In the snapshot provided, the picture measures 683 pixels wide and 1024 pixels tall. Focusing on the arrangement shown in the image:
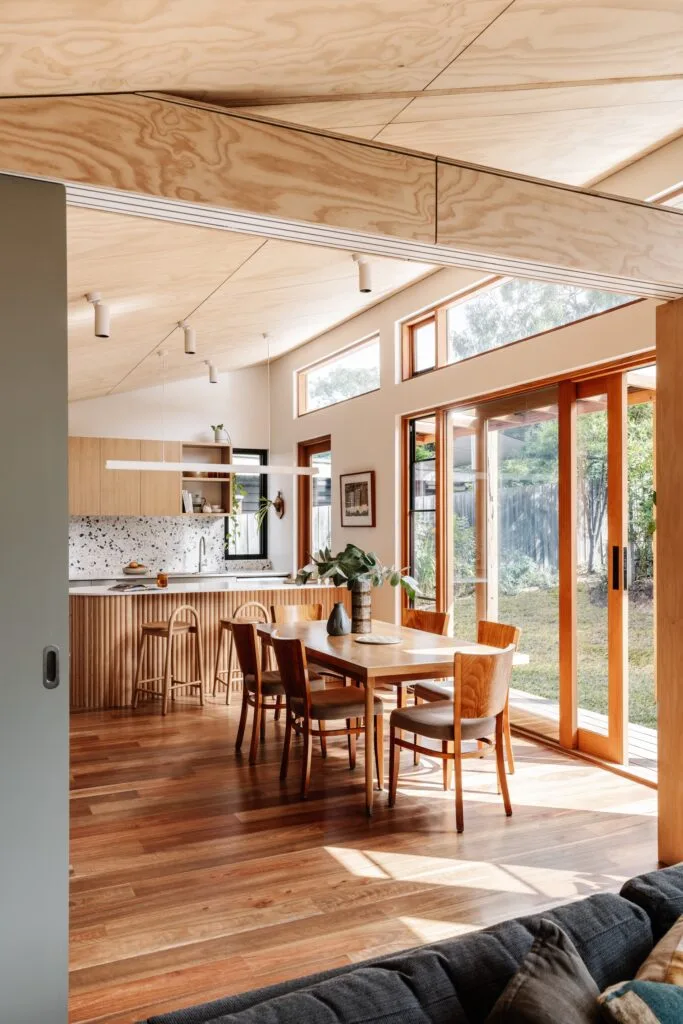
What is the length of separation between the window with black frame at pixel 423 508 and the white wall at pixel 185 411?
347 cm

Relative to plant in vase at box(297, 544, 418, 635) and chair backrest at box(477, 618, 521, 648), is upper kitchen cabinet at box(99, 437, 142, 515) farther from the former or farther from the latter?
chair backrest at box(477, 618, 521, 648)

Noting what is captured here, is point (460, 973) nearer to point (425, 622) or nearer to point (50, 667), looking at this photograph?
point (50, 667)

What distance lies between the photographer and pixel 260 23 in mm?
1863

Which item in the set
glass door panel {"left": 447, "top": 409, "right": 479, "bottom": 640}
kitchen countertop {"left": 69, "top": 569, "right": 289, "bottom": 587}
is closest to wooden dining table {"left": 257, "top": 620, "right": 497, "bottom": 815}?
glass door panel {"left": 447, "top": 409, "right": 479, "bottom": 640}

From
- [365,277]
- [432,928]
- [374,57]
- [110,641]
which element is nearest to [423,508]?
[365,277]

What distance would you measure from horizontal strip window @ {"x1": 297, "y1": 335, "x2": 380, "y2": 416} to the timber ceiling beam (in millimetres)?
4423

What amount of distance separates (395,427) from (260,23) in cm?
505

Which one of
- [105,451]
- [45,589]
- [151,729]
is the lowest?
[151,729]

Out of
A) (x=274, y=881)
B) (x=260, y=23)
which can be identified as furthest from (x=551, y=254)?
(x=274, y=881)

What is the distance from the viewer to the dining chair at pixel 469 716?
365cm

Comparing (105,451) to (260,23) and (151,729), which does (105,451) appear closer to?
(151,729)

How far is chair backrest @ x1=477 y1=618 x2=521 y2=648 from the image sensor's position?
Result: 4500 mm

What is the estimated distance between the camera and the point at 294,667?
4129 mm

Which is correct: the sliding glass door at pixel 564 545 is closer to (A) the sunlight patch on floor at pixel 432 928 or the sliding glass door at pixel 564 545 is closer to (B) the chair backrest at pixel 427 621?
(B) the chair backrest at pixel 427 621
